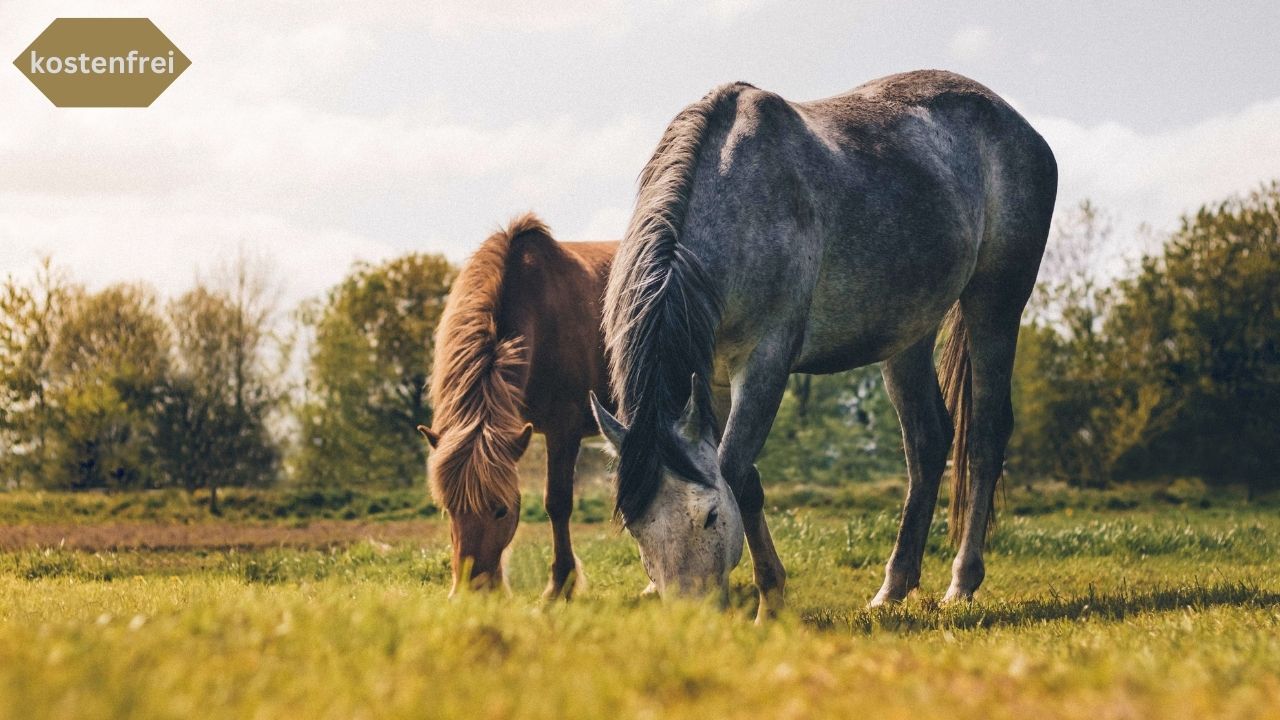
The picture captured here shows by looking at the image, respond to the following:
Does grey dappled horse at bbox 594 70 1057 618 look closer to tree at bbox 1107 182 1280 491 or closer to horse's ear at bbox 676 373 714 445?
horse's ear at bbox 676 373 714 445

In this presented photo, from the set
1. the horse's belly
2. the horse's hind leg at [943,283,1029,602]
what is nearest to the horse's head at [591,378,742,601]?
the horse's belly

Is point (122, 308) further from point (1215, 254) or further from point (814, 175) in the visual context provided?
point (1215, 254)

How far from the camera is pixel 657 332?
5.14 m

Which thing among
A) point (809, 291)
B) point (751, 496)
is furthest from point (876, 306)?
point (751, 496)

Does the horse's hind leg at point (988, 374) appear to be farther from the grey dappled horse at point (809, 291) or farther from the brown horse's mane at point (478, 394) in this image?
the brown horse's mane at point (478, 394)

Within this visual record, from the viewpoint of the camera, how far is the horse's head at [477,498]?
5824 millimetres

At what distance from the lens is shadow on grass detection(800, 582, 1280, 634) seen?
585cm

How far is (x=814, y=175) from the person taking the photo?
6.40 m

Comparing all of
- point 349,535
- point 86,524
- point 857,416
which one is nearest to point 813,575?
point 349,535

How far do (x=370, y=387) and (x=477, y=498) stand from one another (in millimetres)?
26978

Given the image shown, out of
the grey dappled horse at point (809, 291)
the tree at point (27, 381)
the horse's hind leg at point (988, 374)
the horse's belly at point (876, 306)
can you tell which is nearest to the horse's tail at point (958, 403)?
the grey dappled horse at point (809, 291)

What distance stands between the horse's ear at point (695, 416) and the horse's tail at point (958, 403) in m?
4.02

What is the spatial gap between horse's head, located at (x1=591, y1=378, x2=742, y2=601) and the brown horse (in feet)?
3.63

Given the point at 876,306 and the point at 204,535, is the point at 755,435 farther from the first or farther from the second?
the point at 204,535
